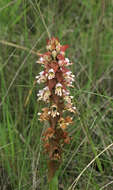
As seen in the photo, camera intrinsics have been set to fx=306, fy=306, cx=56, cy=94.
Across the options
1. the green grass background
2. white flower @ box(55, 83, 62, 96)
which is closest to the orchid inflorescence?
white flower @ box(55, 83, 62, 96)

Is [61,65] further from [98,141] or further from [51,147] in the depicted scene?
[98,141]

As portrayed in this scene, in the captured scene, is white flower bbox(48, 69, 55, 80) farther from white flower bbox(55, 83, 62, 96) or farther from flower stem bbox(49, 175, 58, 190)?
flower stem bbox(49, 175, 58, 190)

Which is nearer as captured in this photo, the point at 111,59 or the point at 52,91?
the point at 52,91

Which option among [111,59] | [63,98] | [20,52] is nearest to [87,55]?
[111,59]

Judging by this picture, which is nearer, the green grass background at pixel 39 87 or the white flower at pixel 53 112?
the white flower at pixel 53 112

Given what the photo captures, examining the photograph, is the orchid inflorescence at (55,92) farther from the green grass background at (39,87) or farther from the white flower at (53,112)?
the green grass background at (39,87)

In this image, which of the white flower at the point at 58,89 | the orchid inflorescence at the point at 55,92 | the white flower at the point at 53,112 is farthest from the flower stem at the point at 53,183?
the white flower at the point at 58,89

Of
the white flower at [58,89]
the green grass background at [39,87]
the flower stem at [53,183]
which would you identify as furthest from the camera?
the green grass background at [39,87]

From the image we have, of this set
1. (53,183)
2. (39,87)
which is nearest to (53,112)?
(53,183)
